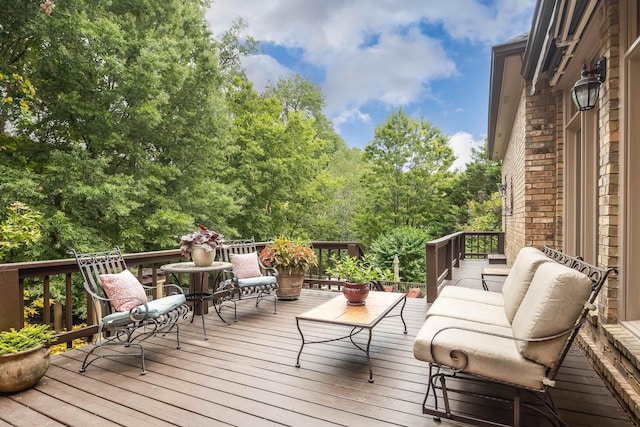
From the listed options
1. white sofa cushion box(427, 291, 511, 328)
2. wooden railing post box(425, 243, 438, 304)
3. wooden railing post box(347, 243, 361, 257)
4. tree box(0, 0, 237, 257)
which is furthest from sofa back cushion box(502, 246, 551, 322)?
tree box(0, 0, 237, 257)

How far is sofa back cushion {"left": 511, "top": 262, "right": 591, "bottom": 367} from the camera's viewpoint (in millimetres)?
1795

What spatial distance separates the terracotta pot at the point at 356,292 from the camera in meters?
3.31

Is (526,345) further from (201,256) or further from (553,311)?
(201,256)

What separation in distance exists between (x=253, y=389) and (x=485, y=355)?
61.5 inches

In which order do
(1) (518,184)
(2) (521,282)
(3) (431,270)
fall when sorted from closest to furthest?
1. (2) (521,282)
2. (3) (431,270)
3. (1) (518,184)

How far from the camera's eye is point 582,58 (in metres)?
3.22

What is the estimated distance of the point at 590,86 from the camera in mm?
2555

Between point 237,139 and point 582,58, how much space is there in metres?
11.6

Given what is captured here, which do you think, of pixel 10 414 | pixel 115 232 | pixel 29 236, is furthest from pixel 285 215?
pixel 10 414

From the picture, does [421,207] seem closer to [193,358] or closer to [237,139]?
[237,139]

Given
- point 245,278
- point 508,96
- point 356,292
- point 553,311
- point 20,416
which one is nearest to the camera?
point 553,311

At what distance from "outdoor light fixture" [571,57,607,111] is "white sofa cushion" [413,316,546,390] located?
1851mm

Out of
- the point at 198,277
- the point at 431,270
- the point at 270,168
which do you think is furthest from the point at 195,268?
the point at 270,168

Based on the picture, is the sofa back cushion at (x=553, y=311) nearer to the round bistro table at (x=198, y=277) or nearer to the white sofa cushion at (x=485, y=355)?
the white sofa cushion at (x=485, y=355)
